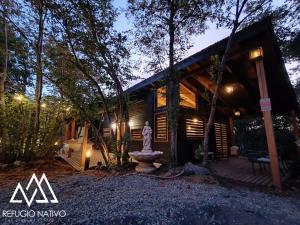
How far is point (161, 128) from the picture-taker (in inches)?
307

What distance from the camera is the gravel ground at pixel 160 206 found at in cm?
234

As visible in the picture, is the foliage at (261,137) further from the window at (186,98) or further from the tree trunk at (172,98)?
the tree trunk at (172,98)

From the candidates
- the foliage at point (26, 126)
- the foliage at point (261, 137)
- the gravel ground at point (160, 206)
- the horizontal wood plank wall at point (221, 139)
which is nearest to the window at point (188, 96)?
the horizontal wood plank wall at point (221, 139)

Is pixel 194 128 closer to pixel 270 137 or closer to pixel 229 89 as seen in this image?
pixel 229 89

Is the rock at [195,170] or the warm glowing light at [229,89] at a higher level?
the warm glowing light at [229,89]

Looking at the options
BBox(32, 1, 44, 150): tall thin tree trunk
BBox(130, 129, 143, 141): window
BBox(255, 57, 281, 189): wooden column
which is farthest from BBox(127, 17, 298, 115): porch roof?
BBox(32, 1, 44, 150): tall thin tree trunk

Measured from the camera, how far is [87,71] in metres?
5.80

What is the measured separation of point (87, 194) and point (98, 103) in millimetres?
3438

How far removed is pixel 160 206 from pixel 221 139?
8126mm

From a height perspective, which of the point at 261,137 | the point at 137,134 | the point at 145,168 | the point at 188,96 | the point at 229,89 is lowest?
the point at 145,168

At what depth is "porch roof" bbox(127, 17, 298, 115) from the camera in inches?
191

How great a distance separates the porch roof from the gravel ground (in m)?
4.15

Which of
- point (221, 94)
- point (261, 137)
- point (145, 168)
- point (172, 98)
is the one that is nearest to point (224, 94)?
point (221, 94)

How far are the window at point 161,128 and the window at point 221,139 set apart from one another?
357 cm
